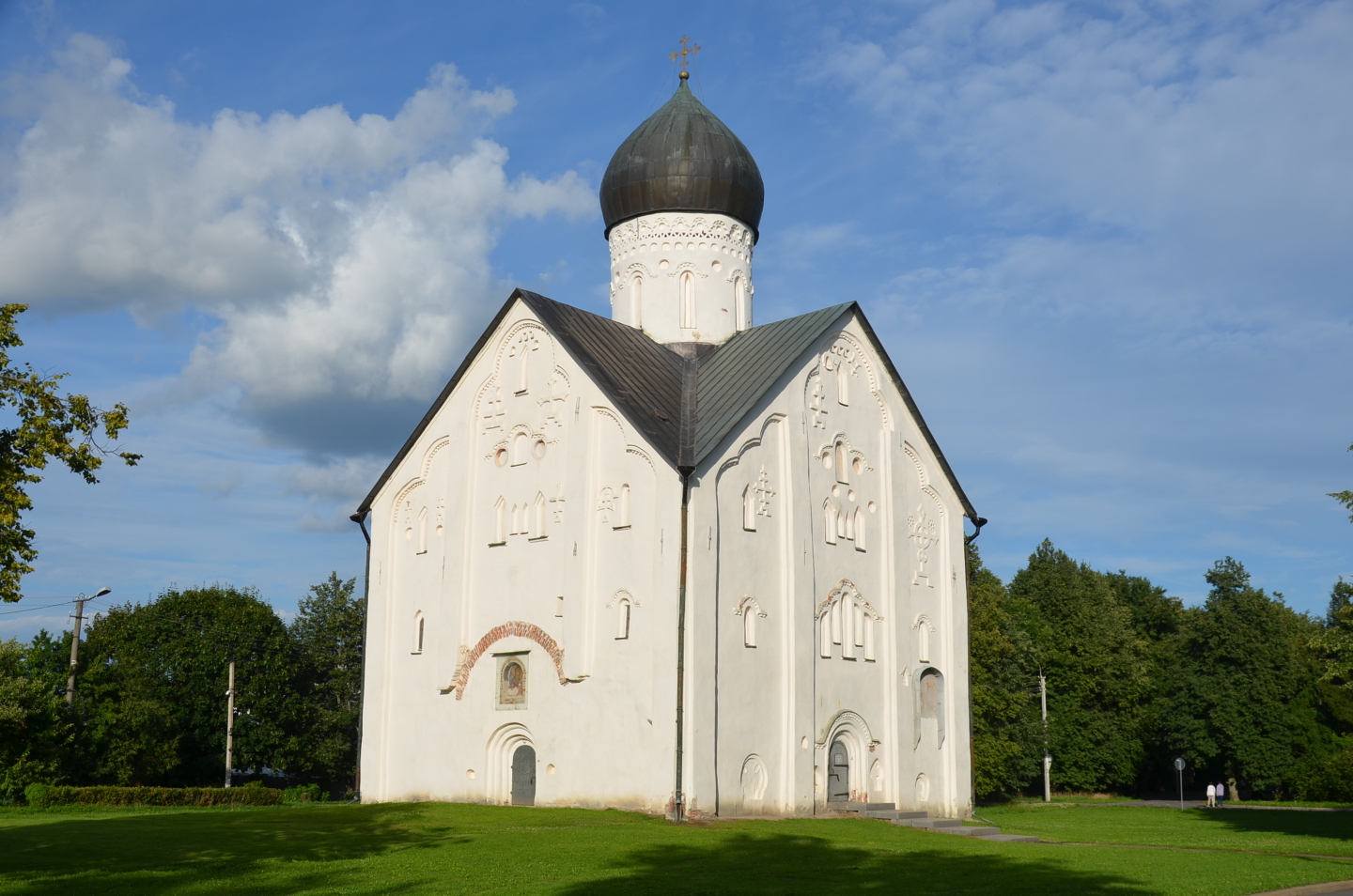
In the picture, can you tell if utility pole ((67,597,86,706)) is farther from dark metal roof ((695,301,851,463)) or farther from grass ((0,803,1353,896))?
dark metal roof ((695,301,851,463))

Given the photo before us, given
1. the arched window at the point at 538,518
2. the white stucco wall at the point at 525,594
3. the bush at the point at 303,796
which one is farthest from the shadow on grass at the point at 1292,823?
the bush at the point at 303,796

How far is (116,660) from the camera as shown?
1646 inches

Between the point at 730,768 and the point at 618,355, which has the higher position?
the point at 618,355

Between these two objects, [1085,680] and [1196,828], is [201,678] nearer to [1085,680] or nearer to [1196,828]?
[1196,828]

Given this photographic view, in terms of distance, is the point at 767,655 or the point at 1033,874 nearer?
the point at 1033,874

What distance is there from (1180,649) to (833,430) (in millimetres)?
33144

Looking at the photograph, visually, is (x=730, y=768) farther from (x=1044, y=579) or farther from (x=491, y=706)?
(x=1044, y=579)

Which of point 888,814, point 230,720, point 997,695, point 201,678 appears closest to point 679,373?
point 888,814

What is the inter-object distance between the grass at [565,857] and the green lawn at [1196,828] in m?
0.21

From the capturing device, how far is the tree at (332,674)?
147ft

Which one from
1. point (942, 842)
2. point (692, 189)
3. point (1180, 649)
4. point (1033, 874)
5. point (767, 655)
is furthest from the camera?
point (1180, 649)

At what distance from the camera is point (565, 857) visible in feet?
48.1

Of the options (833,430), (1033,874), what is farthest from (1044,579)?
(1033,874)

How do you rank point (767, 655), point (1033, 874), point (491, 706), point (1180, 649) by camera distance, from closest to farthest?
1. point (1033, 874)
2. point (767, 655)
3. point (491, 706)
4. point (1180, 649)
